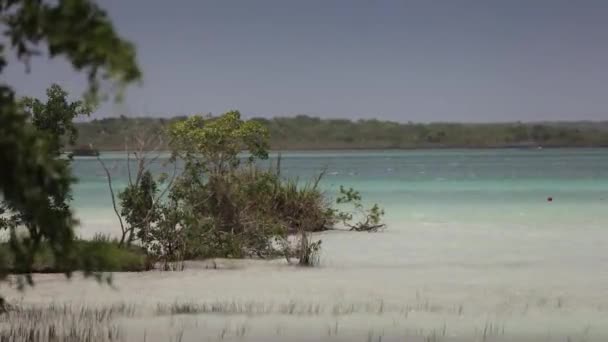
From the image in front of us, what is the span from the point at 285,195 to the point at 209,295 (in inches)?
205

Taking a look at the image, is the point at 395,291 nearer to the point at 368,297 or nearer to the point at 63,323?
the point at 368,297

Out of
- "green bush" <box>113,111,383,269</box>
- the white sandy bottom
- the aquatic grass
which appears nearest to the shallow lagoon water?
the white sandy bottom

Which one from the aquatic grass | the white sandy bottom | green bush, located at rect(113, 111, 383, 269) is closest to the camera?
the aquatic grass

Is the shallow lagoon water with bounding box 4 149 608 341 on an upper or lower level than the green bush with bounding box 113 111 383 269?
lower

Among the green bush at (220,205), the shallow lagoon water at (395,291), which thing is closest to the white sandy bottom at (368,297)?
the shallow lagoon water at (395,291)

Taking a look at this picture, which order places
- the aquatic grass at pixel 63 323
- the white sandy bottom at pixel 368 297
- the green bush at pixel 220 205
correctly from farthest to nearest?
the green bush at pixel 220 205
the white sandy bottom at pixel 368 297
the aquatic grass at pixel 63 323

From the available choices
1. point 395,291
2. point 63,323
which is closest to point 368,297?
point 395,291

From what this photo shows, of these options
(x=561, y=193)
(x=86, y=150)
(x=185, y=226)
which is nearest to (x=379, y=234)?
(x=185, y=226)

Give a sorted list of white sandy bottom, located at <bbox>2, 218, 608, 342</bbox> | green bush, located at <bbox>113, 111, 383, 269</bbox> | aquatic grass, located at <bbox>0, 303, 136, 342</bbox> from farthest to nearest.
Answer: green bush, located at <bbox>113, 111, 383, 269</bbox> < white sandy bottom, located at <bbox>2, 218, 608, 342</bbox> < aquatic grass, located at <bbox>0, 303, 136, 342</bbox>

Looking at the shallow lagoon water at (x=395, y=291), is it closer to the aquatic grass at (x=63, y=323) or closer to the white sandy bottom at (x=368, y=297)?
the white sandy bottom at (x=368, y=297)

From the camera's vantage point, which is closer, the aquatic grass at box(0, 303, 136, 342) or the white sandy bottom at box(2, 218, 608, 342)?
the aquatic grass at box(0, 303, 136, 342)

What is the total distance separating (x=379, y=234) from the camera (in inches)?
538

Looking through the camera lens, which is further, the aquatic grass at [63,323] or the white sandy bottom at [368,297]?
the white sandy bottom at [368,297]

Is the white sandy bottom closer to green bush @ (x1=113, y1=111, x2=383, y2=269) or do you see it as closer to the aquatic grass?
the aquatic grass
